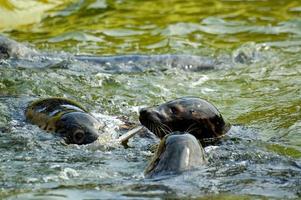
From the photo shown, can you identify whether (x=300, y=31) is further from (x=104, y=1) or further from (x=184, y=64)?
(x=104, y=1)

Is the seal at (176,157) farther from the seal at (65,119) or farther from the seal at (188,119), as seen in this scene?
the seal at (188,119)

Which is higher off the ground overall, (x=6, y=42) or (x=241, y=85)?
(x=6, y=42)

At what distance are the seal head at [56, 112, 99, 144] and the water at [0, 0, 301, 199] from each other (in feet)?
0.31

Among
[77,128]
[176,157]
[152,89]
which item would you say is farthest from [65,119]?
[152,89]

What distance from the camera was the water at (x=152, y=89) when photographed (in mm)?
4363

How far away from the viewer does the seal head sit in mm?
5480

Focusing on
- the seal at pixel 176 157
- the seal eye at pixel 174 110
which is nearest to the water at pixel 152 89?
Answer: the seal at pixel 176 157

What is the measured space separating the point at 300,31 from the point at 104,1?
3737 mm

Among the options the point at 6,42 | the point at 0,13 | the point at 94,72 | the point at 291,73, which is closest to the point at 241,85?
the point at 291,73

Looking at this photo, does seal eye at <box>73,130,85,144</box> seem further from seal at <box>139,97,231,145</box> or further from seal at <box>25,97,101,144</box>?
seal at <box>139,97,231,145</box>

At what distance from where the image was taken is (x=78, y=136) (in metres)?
5.48

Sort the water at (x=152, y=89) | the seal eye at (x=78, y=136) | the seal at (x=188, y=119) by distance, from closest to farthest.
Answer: the water at (x=152, y=89), the seal eye at (x=78, y=136), the seal at (x=188, y=119)

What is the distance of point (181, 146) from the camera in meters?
4.57

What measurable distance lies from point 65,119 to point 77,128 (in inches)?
7.0
